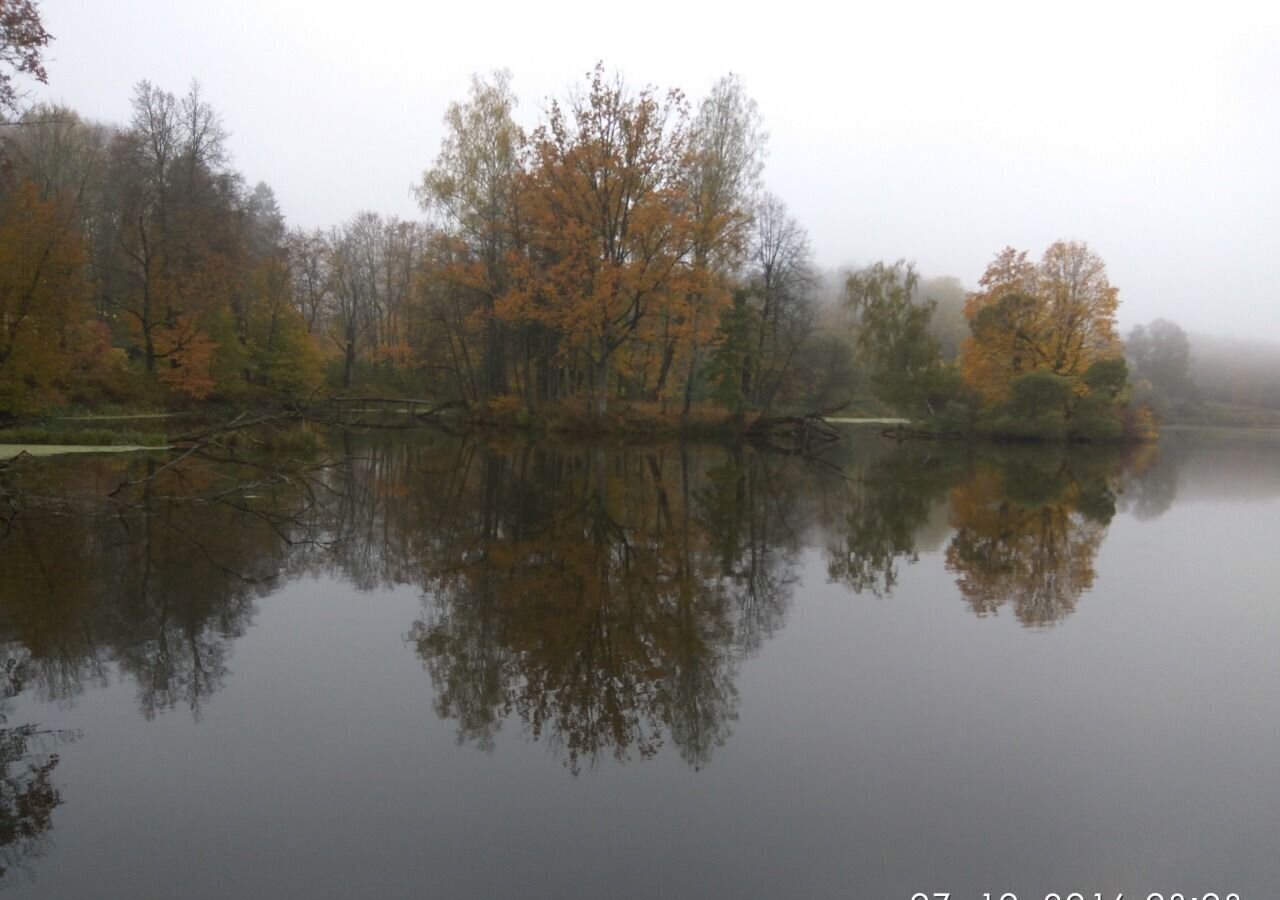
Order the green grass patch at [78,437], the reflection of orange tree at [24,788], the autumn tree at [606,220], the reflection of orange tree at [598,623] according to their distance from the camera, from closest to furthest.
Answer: the reflection of orange tree at [24,788], the reflection of orange tree at [598,623], the green grass patch at [78,437], the autumn tree at [606,220]

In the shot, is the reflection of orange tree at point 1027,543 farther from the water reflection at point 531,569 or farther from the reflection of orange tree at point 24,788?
the reflection of orange tree at point 24,788

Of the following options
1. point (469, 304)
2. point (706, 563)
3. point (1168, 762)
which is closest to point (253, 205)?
point (469, 304)

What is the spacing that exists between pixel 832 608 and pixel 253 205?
53824mm

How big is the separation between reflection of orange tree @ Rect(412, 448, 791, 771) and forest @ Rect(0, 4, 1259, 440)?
16068 millimetres

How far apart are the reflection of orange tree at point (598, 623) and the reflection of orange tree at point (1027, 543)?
2.08 meters

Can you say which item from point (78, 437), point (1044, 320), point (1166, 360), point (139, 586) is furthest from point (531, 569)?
point (1166, 360)

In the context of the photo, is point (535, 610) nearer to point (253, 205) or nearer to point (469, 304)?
point (469, 304)

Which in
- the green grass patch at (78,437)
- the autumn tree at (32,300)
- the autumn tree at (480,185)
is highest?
the autumn tree at (480,185)

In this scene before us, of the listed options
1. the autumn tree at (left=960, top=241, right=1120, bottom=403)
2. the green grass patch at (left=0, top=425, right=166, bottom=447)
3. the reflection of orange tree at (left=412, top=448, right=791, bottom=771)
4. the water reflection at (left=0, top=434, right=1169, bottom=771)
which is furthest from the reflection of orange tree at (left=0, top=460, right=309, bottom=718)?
the autumn tree at (left=960, top=241, right=1120, bottom=403)

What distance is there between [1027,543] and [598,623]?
265 inches

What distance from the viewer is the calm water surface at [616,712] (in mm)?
3236
